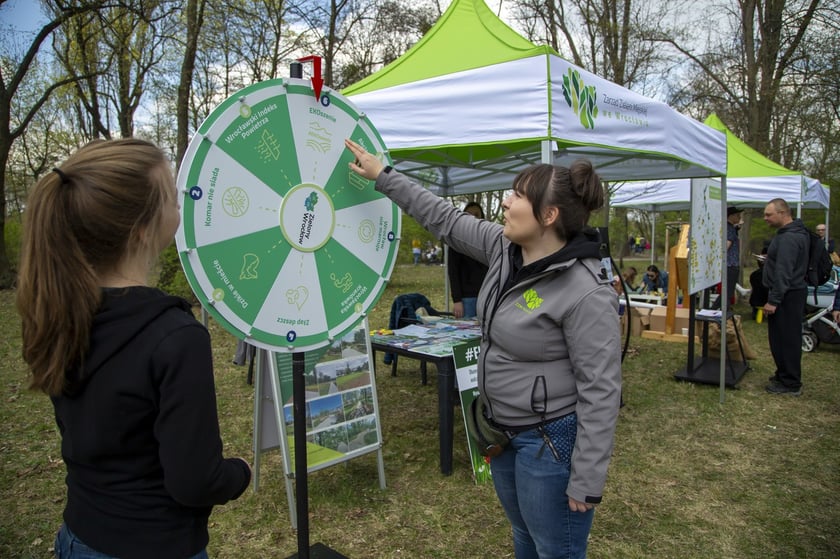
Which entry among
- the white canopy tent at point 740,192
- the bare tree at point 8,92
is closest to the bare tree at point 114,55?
Answer: the bare tree at point 8,92

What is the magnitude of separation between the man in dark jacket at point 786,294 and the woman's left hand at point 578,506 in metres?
4.97

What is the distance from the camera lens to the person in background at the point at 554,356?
160 centimetres

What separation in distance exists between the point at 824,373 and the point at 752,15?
11.7 metres

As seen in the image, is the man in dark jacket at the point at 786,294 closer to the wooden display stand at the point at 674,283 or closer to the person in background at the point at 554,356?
the wooden display stand at the point at 674,283

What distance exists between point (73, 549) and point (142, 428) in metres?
0.34

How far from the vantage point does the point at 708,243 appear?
5.47m

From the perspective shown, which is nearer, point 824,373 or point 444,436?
point 444,436

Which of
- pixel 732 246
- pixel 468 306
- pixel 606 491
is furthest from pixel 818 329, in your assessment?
pixel 606 491

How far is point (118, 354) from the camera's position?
1.04m

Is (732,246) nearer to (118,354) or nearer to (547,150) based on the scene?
(547,150)

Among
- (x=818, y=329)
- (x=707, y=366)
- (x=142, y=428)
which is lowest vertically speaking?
(x=707, y=366)

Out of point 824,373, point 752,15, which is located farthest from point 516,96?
point 752,15

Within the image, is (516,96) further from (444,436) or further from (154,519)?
(154,519)

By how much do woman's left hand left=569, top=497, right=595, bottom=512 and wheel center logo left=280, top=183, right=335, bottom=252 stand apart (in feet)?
3.71
